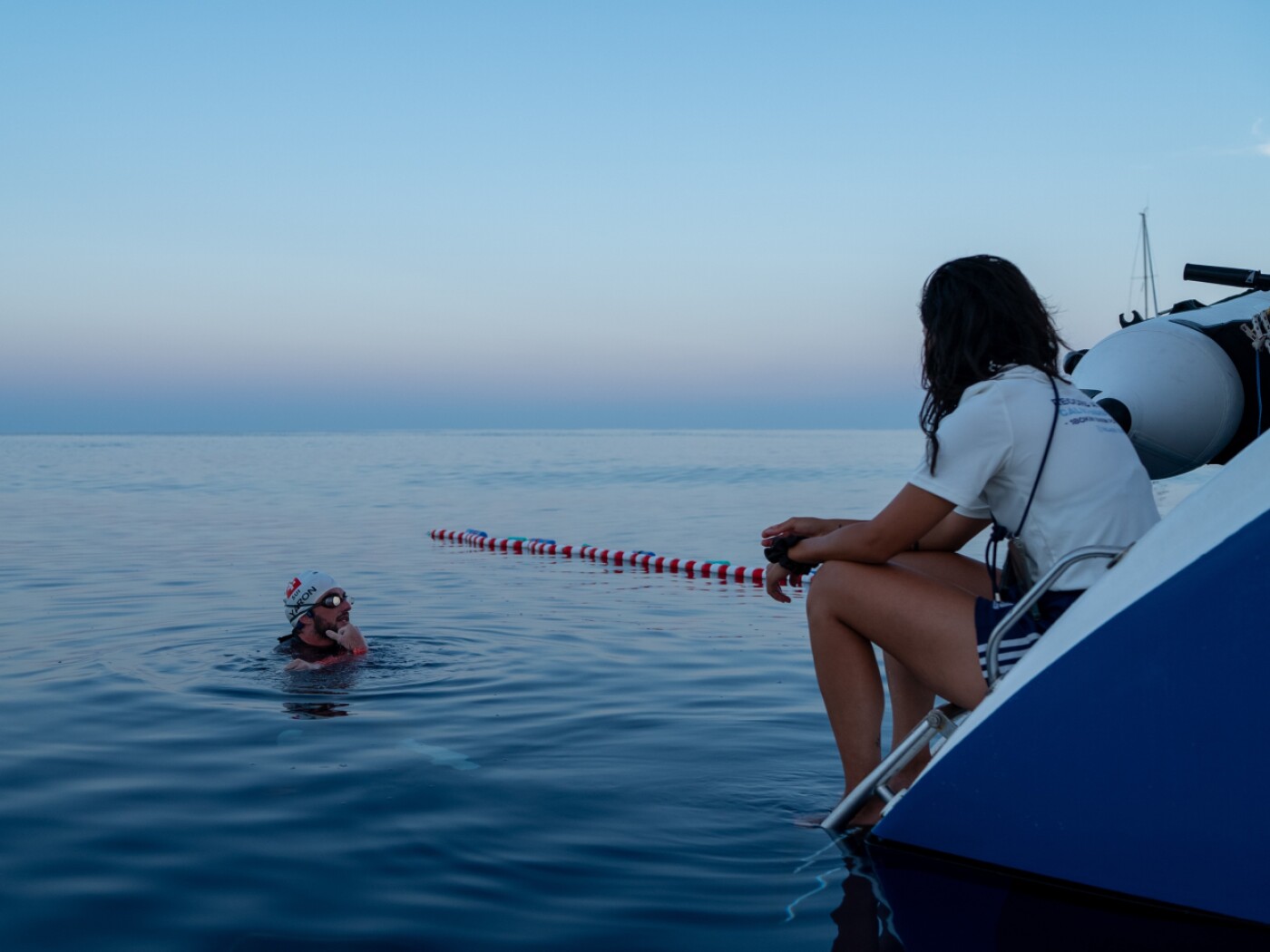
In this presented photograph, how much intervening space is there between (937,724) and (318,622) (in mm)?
4928

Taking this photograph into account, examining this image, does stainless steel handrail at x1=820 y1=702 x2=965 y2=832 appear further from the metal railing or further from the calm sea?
the calm sea

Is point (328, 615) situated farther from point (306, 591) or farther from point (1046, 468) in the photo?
point (1046, 468)

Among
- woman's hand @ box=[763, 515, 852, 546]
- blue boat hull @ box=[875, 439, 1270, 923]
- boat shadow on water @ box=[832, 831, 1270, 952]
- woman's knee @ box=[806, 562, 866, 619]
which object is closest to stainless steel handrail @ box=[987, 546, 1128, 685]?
blue boat hull @ box=[875, 439, 1270, 923]

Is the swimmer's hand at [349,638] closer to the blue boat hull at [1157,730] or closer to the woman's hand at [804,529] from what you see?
the woman's hand at [804,529]

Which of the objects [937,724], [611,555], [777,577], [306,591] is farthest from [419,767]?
[611,555]

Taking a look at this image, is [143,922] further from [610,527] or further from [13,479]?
[13,479]

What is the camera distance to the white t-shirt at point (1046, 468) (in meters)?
3.49

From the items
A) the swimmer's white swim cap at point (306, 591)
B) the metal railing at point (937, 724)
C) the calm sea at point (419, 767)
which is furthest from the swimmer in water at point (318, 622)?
A: the metal railing at point (937, 724)

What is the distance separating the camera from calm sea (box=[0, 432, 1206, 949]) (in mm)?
3482

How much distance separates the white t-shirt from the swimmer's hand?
16.1 feet

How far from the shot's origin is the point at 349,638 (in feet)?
25.5

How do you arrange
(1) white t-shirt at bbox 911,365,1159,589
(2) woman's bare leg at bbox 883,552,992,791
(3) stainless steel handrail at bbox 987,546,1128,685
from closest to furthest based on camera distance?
1. (3) stainless steel handrail at bbox 987,546,1128,685
2. (1) white t-shirt at bbox 911,365,1159,589
3. (2) woman's bare leg at bbox 883,552,992,791

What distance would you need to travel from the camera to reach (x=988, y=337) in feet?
12.1

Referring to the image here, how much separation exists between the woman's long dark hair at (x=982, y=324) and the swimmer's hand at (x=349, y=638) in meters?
4.88
